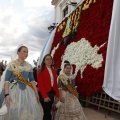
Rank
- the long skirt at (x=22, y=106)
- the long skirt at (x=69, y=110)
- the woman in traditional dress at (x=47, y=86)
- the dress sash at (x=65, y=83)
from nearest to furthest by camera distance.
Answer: the long skirt at (x=22, y=106)
the woman in traditional dress at (x=47, y=86)
the long skirt at (x=69, y=110)
the dress sash at (x=65, y=83)

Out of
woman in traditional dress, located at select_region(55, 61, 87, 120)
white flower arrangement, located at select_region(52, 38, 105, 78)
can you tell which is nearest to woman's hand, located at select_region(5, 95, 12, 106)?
woman in traditional dress, located at select_region(55, 61, 87, 120)

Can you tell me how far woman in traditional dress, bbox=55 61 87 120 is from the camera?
5.50 meters

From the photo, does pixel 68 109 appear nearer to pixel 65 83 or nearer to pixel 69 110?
pixel 69 110

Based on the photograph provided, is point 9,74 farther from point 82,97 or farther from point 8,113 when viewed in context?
point 82,97

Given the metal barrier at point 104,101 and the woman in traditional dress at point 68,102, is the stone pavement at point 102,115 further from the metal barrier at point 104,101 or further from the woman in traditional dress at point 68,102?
the woman in traditional dress at point 68,102

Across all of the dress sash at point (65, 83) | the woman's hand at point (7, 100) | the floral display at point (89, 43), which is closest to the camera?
the woman's hand at point (7, 100)

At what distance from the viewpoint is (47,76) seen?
470cm

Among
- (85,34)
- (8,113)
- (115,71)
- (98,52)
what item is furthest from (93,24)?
(8,113)

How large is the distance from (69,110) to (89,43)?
333cm

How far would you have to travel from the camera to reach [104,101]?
7.10 metres

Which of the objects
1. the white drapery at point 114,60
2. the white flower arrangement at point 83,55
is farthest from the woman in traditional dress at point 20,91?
the white flower arrangement at point 83,55

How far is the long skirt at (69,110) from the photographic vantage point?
5492 mm

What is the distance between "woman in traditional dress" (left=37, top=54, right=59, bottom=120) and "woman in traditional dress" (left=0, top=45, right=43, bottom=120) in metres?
0.34

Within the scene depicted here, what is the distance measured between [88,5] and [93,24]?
110 centimetres
